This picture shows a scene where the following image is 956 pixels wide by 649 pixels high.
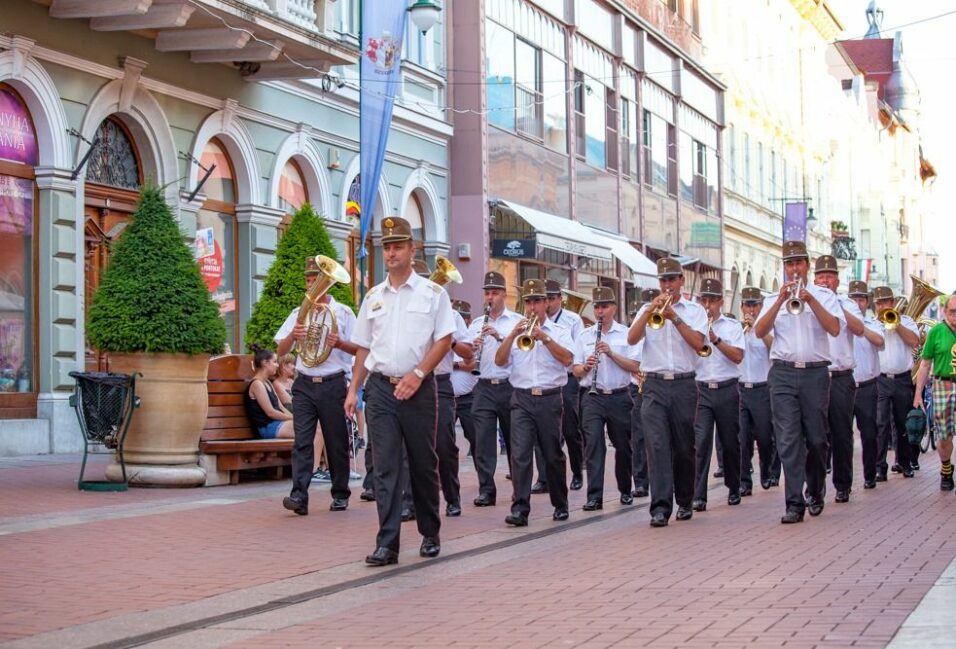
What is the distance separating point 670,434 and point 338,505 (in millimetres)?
2775

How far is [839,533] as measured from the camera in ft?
37.6

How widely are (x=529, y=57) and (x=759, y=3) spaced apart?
26.0m

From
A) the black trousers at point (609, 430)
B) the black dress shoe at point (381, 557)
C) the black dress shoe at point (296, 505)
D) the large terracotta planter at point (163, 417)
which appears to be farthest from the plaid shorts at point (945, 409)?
the black dress shoe at point (381, 557)

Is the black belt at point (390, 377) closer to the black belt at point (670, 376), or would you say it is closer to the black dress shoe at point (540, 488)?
the black belt at point (670, 376)

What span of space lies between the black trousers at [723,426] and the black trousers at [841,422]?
84 centimetres

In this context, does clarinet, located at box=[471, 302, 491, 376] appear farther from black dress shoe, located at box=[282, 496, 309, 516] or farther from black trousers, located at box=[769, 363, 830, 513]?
black trousers, located at box=[769, 363, 830, 513]

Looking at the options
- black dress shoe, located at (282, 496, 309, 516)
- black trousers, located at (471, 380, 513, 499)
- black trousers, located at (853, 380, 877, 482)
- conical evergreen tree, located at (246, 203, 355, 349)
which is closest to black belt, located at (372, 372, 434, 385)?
black dress shoe, located at (282, 496, 309, 516)

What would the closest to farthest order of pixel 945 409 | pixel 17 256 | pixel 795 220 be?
pixel 945 409 < pixel 17 256 < pixel 795 220

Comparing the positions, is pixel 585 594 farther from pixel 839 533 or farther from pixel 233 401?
pixel 233 401

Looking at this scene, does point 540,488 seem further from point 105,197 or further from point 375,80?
point 375,80

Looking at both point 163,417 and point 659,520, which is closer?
point 659,520

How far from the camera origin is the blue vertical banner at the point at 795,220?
54.6 metres

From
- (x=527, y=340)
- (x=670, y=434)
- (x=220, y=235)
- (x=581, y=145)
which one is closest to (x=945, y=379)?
(x=670, y=434)

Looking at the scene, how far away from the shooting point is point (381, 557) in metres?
9.82
